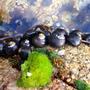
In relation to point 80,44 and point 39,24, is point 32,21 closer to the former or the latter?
point 39,24

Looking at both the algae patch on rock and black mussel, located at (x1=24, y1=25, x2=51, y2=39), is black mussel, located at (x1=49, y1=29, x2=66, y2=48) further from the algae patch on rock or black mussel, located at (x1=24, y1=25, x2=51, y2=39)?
the algae patch on rock

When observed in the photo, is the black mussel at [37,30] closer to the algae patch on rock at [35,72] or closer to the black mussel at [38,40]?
the black mussel at [38,40]

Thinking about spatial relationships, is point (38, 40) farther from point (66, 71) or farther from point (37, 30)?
point (66, 71)

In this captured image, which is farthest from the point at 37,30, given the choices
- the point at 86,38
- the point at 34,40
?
the point at 86,38

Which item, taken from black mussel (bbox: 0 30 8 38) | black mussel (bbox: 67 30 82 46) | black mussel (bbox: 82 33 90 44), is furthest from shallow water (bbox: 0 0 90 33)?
black mussel (bbox: 67 30 82 46)

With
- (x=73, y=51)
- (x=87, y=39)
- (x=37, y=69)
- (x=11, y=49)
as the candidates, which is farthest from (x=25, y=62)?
(x=87, y=39)

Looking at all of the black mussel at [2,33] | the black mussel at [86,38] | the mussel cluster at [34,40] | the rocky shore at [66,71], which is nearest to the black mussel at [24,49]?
the mussel cluster at [34,40]

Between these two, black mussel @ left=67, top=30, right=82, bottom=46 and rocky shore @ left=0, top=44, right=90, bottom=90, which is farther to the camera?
black mussel @ left=67, top=30, right=82, bottom=46
